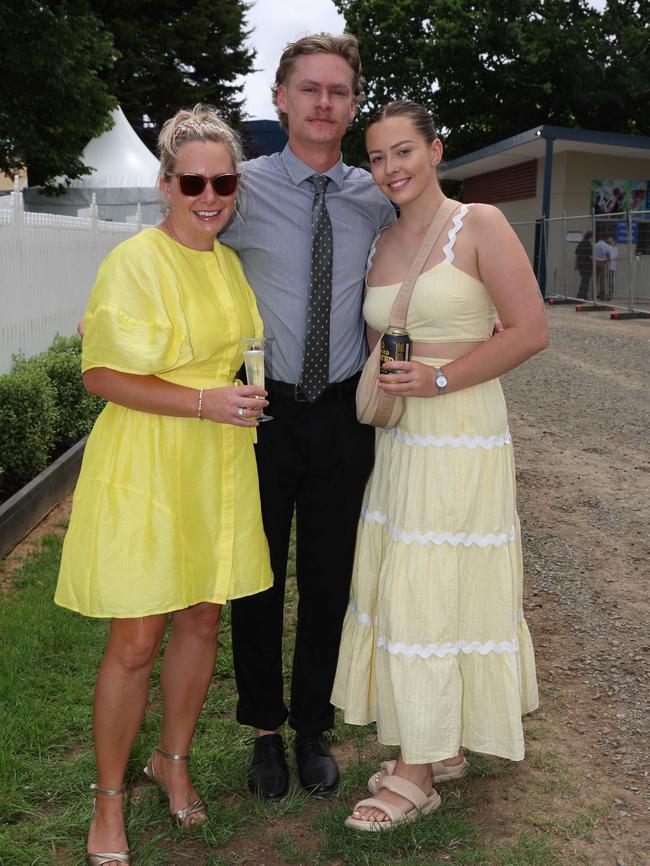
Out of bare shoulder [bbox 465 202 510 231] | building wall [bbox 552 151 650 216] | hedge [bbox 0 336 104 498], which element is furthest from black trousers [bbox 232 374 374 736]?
building wall [bbox 552 151 650 216]

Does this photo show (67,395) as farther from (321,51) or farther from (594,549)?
(321,51)

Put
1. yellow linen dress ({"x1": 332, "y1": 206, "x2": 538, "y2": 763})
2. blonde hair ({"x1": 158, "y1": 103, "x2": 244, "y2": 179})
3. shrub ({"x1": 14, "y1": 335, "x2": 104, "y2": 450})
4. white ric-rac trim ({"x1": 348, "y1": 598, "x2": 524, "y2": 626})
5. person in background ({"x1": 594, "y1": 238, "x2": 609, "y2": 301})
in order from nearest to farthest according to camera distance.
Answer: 1. blonde hair ({"x1": 158, "y1": 103, "x2": 244, "y2": 179})
2. yellow linen dress ({"x1": 332, "y1": 206, "x2": 538, "y2": 763})
3. white ric-rac trim ({"x1": 348, "y1": 598, "x2": 524, "y2": 626})
4. shrub ({"x1": 14, "y1": 335, "x2": 104, "y2": 450})
5. person in background ({"x1": 594, "y1": 238, "x2": 609, "y2": 301})

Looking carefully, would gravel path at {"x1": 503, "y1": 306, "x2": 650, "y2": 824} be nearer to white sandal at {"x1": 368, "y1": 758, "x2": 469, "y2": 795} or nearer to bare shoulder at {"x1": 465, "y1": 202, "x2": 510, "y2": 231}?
white sandal at {"x1": 368, "y1": 758, "x2": 469, "y2": 795}

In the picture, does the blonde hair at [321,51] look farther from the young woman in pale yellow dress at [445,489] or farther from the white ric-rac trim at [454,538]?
the white ric-rac trim at [454,538]

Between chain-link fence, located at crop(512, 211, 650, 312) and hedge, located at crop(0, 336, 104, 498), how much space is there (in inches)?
489

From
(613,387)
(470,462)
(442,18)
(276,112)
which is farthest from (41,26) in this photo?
(442,18)

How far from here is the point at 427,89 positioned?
125 feet

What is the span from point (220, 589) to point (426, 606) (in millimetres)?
658

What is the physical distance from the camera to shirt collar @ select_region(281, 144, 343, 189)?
308cm

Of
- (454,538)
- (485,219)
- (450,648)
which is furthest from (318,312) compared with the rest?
(450,648)

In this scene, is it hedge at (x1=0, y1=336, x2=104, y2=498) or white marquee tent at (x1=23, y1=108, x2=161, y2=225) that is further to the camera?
white marquee tent at (x1=23, y1=108, x2=161, y2=225)

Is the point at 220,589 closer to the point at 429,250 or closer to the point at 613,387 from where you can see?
the point at 429,250

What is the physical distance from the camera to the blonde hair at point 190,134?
2.62 m

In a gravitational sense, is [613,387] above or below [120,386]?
below
